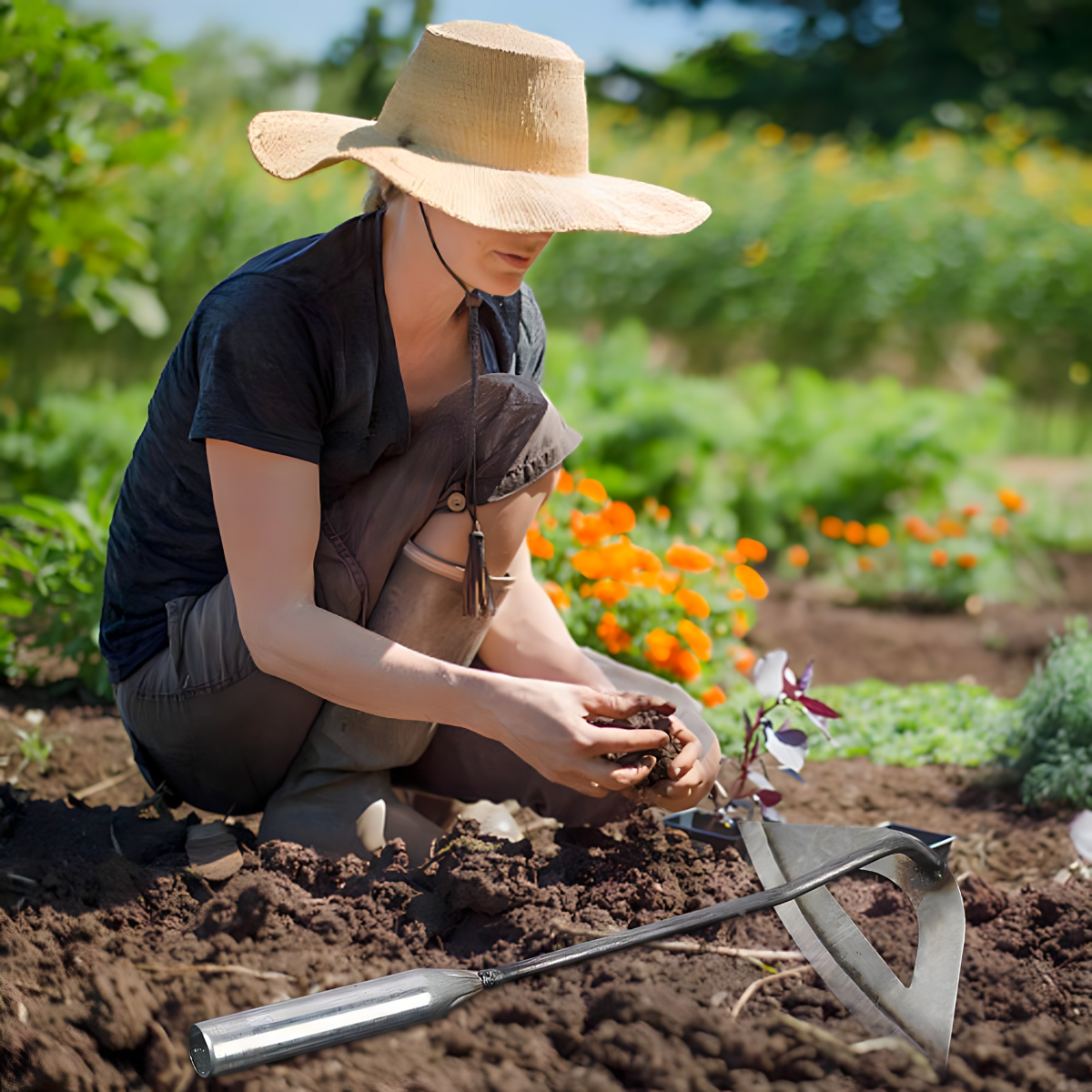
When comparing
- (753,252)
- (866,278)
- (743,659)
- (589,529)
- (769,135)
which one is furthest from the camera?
(769,135)

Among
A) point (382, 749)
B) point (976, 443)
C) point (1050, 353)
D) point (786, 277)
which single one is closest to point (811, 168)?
point (786, 277)

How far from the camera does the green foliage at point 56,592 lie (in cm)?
252

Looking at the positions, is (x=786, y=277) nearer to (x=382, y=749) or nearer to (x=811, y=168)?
(x=811, y=168)

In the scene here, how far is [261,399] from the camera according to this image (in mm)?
1453

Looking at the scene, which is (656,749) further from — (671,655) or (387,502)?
(671,655)

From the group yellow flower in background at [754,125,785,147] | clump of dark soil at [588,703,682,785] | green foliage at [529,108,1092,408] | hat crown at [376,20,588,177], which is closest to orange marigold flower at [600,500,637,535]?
clump of dark soil at [588,703,682,785]

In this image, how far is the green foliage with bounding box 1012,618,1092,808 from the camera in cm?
221

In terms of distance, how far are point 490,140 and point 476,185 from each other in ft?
0.28

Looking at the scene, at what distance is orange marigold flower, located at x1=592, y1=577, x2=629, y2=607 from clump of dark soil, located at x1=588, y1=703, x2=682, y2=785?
0.80 m

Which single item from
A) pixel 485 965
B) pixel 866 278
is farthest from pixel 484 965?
pixel 866 278

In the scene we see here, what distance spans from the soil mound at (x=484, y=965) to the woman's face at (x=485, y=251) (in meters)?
0.79

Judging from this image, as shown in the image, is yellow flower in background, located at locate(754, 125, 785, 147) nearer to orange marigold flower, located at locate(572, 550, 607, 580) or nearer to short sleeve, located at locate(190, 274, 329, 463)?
orange marigold flower, located at locate(572, 550, 607, 580)

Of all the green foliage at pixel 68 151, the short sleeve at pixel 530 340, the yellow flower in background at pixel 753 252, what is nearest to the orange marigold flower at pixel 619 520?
the short sleeve at pixel 530 340

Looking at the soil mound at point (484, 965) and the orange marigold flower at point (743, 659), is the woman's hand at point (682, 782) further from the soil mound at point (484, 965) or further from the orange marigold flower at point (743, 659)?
the orange marigold flower at point (743, 659)
